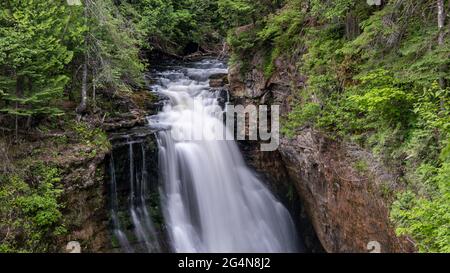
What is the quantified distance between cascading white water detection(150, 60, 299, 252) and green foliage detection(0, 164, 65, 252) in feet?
10.7

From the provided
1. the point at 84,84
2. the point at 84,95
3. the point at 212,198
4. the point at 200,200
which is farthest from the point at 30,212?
the point at 212,198

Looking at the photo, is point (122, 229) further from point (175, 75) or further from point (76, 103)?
point (175, 75)

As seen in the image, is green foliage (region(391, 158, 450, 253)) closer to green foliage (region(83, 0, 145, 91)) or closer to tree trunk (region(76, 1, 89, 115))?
green foliage (region(83, 0, 145, 91))

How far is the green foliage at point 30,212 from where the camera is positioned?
7406mm

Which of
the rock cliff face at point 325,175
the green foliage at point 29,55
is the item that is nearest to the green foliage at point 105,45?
the green foliage at point 29,55

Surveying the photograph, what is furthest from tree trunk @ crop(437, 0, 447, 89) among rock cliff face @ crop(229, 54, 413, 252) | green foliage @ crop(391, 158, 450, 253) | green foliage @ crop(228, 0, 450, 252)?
rock cliff face @ crop(229, 54, 413, 252)

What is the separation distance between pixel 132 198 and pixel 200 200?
80.9 inches

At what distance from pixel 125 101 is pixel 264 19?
5295 millimetres

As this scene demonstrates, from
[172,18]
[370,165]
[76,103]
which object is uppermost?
[172,18]

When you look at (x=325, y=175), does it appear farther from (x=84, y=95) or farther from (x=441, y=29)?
(x=84, y=95)

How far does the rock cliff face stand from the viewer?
23.9ft

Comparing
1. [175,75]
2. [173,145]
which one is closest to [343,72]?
[173,145]

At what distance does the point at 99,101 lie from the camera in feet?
37.4

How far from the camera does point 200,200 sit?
11008 mm
